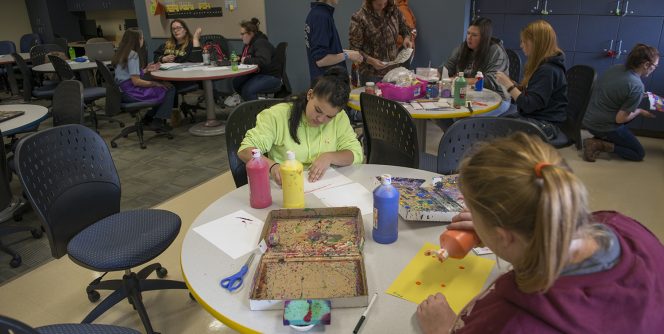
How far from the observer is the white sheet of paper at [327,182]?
166 centimetres

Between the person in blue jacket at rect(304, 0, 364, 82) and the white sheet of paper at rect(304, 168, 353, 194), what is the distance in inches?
67.4

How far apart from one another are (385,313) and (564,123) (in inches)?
113

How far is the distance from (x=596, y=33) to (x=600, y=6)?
261 millimetres

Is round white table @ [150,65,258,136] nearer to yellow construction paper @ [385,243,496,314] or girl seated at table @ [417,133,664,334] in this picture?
yellow construction paper @ [385,243,496,314]

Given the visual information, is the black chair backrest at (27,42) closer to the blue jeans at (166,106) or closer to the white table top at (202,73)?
the blue jeans at (166,106)

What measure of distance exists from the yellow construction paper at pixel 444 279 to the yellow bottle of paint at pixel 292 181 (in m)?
0.46

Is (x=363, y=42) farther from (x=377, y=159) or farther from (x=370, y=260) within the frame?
(x=370, y=260)

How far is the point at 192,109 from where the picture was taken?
227 inches

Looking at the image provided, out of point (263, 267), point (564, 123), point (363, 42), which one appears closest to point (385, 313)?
point (263, 267)

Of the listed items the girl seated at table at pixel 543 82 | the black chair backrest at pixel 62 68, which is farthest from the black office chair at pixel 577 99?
the black chair backrest at pixel 62 68

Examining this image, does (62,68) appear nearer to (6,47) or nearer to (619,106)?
(6,47)

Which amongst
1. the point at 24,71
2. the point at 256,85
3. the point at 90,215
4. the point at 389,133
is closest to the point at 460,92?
the point at 389,133

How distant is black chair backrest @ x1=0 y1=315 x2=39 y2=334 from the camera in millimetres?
959

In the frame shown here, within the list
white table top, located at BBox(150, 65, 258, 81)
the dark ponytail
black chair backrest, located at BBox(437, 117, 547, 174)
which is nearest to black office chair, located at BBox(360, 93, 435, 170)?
black chair backrest, located at BBox(437, 117, 547, 174)
